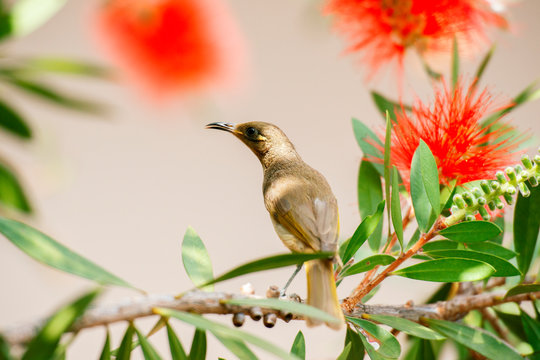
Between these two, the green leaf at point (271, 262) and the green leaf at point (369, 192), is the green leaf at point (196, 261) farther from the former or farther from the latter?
the green leaf at point (369, 192)

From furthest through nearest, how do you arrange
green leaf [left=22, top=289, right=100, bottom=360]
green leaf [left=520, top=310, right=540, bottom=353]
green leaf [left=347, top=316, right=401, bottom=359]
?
green leaf [left=520, top=310, right=540, bottom=353]
green leaf [left=347, top=316, right=401, bottom=359]
green leaf [left=22, top=289, right=100, bottom=360]

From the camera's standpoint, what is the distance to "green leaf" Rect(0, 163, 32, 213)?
430 mm

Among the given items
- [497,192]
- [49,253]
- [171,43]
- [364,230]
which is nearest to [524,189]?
[497,192]

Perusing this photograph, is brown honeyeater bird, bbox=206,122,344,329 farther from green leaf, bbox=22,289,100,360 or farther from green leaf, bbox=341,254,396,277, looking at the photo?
green leaf, bbox=22,289,100,360

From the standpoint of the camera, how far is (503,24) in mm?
751

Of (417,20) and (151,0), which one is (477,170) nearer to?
(417,20)

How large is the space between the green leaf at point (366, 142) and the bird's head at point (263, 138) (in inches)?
2.8

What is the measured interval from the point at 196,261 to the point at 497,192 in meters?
0.24

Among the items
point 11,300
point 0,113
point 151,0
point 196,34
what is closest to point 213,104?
point 196,34

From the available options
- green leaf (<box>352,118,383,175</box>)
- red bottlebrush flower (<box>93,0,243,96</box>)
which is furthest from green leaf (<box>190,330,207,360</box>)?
red bottlebrush flower (<box>93,0,243,96</box>)

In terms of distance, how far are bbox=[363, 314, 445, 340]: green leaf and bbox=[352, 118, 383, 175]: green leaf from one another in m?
0.16

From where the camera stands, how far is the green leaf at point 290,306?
12.8 inches

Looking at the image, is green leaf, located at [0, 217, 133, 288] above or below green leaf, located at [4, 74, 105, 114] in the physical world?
below

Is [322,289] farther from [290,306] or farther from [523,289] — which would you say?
[523,289]
